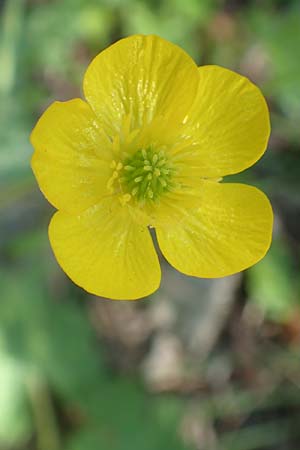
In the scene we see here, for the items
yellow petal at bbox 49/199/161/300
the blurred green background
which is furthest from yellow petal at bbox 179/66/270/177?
the blurred green background

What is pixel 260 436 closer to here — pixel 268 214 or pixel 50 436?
pixel 50 436

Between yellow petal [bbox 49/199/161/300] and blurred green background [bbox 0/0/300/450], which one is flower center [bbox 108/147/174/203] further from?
blurred green background [bbox 0/0/300/450]

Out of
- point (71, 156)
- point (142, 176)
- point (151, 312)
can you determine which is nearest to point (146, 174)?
point (142, 176)

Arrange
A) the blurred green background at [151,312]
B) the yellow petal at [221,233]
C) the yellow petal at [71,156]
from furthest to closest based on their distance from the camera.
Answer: the blurred green background at [151,312]
the yellow petal at [221,233]
the yellow petal at [71,156]

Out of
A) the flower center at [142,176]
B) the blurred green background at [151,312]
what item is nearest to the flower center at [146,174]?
the flower center at [142,176]

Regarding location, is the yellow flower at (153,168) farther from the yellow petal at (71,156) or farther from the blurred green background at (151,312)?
the blurred green background at (151,312)

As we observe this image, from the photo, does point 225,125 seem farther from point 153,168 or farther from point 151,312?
point 151,312
